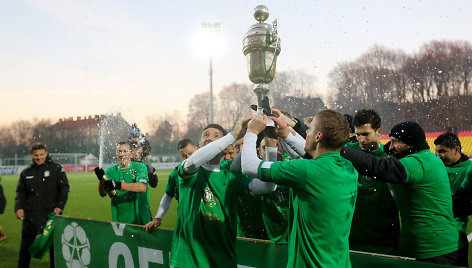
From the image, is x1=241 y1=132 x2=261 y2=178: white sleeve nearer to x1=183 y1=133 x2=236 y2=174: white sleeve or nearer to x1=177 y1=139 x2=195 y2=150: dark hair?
x1=183 y1=133 x2=236 y2=174: white sleeve

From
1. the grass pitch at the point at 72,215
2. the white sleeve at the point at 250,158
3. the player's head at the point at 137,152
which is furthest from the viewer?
the grass pitch at the point at 72,215

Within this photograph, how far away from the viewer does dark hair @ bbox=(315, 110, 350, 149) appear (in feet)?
6.16

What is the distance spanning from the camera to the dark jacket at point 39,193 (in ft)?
15.9

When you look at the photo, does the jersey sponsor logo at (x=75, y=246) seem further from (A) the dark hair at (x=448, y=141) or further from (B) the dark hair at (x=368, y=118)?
(A) the dark hair at (x=448, y=141)

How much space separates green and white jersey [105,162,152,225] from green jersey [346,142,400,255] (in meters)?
2.66

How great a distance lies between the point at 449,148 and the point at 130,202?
3913 millimetres

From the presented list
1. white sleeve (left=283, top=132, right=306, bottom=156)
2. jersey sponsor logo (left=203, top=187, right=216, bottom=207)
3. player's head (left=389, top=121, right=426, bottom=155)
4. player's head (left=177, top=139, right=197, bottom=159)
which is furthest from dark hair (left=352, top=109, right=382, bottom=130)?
player's head (left=177, top=139, right=197, bottom=159)

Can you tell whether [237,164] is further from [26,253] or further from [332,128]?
[26,253]

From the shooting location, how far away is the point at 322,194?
1.83m

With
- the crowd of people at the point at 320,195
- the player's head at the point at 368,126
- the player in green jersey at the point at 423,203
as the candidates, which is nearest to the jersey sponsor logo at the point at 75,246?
the crowd of people at the point at 320,195

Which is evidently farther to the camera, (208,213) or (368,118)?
(368,118)

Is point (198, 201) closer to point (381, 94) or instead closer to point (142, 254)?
point (142, 254)

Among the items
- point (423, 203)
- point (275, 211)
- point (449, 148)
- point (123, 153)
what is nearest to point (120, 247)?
point (123, 153)

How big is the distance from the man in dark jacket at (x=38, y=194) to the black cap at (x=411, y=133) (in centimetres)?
444
